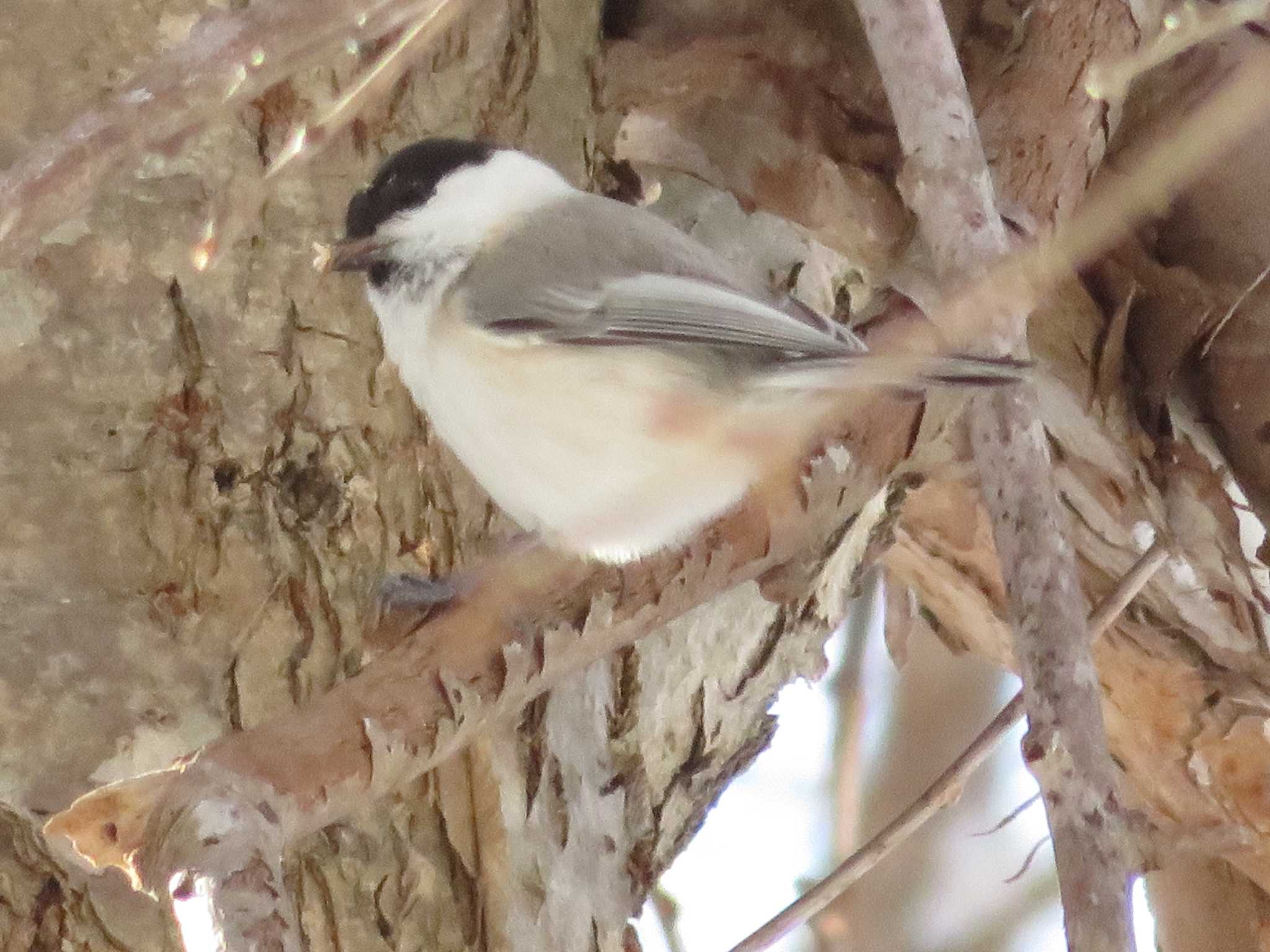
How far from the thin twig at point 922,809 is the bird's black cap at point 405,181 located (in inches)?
22.8

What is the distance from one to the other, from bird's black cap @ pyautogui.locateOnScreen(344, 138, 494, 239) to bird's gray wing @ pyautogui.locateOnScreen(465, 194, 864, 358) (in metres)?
0.07

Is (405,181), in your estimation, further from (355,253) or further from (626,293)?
(626,293)

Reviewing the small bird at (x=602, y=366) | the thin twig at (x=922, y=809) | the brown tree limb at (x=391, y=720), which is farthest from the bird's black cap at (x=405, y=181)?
the thin twig at (x=922, y=809)

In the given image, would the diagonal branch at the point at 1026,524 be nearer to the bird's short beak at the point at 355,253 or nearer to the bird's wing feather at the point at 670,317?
the bird's wing feather at the point at 670,317

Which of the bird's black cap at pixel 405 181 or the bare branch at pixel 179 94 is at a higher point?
the bare branch at pixel 179 94

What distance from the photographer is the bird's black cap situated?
3.42ft

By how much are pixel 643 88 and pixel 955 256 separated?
18.3 inches

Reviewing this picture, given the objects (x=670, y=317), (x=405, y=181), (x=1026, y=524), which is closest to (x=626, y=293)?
(x=670, y=317)

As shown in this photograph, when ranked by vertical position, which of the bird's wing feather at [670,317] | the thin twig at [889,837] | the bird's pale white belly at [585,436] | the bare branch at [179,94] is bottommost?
the thin twig at [889,837]

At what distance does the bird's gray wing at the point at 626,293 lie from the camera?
964 millimetres

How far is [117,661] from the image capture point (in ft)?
3.13

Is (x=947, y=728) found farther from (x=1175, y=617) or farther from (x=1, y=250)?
(x=1, y=250)

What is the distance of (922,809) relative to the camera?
38.7 inches

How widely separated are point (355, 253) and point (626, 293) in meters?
0.20
